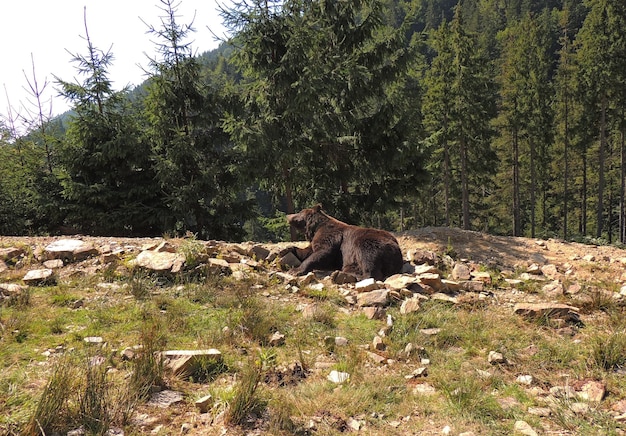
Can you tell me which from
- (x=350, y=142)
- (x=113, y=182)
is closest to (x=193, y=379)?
(x=350, y=142)

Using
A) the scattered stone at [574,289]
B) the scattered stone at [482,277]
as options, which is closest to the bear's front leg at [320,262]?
the scattered stone at [482,277]

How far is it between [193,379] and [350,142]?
34.9ft

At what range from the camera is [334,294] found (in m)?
5.67

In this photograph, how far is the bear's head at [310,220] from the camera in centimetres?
805

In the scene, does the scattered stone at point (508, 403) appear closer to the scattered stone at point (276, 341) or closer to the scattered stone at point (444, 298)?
the scattered stone at point (276, 341)

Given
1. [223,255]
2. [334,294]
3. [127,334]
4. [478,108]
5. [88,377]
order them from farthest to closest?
[478,108] → [223,255] → [334,294] → [127,334] → [88,377]

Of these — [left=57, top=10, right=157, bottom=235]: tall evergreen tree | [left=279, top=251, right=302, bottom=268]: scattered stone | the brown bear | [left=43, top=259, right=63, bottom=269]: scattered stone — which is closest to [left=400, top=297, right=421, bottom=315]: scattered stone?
the brown bear

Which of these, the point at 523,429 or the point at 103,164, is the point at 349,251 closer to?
the point at 523,429

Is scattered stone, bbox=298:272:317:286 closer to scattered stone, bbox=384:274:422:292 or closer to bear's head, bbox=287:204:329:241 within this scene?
scattered stone, bbox=384:274:422:292

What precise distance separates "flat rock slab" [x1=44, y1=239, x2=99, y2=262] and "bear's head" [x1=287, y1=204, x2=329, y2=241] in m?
3.92

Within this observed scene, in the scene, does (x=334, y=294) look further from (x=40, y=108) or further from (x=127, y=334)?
(x=40, y=108)

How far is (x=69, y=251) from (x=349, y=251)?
4938 mm

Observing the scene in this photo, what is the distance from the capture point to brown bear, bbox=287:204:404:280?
6.58 m

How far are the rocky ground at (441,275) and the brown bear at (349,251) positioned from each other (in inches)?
14.0
